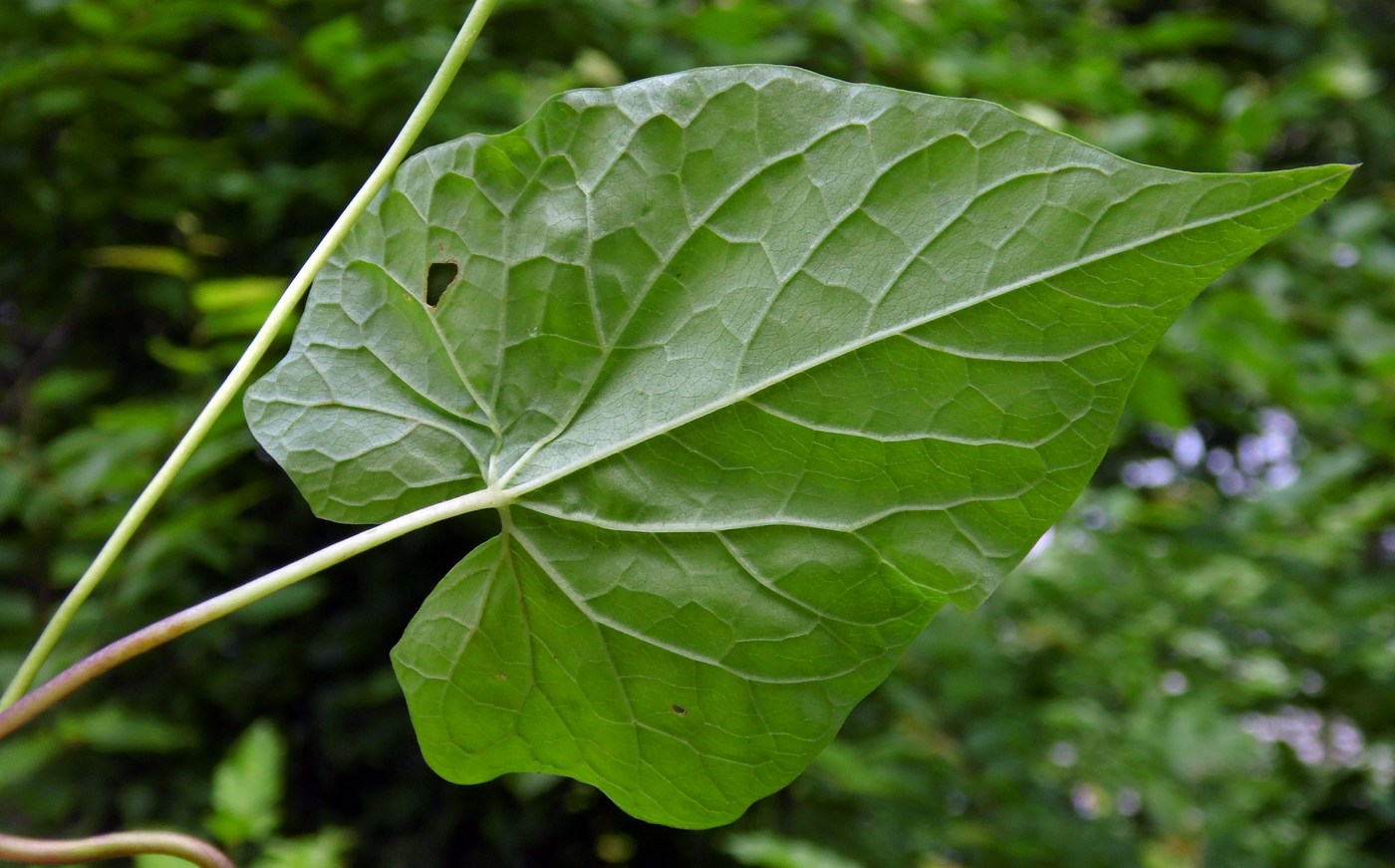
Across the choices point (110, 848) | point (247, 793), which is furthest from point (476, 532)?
point (110, 848)

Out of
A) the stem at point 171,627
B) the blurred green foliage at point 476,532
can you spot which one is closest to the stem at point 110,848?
the stem at point 171,627

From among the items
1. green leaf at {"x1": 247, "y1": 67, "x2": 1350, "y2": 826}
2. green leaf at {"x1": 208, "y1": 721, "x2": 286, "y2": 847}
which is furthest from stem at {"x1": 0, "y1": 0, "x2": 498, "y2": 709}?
green leaf at {"x1": 208, "y1": 721, "x2": 286, "y2": 847}

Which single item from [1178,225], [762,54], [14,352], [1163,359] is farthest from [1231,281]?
[14,352]

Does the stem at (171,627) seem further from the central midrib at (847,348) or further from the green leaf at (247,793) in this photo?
the green leaf at (247,793)

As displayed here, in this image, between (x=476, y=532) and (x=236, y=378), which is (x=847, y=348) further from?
(x=476, y=532)

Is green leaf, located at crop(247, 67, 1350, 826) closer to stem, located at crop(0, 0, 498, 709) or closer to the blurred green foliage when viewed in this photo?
stem, located at crop(0, 0, 498, 709)

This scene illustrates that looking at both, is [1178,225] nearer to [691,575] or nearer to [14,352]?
[691,575]
